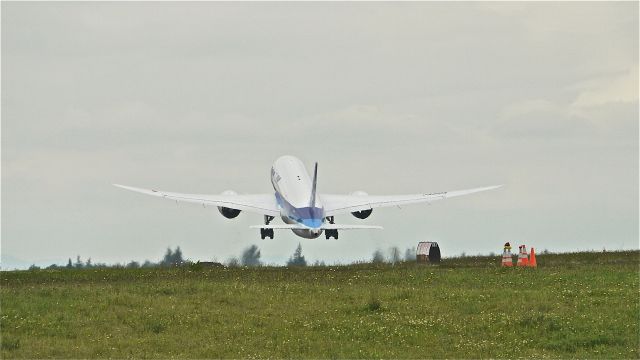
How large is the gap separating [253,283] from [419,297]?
25.8 feet

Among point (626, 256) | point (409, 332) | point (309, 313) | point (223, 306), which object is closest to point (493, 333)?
point (409, 332)

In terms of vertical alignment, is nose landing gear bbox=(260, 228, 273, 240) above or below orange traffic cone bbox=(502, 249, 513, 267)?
above

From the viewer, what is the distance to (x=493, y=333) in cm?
3088

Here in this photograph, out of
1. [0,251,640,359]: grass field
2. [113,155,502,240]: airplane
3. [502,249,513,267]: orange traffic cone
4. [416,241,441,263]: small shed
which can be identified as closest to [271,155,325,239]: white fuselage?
[113,155,502,240]: airplane

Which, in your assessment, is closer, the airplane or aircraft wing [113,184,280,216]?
the airplane

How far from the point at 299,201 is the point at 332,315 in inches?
1867

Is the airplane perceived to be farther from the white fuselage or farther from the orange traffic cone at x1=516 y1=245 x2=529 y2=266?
the orange traffic cone at x1=516 y1=245 x2=529 y2=266

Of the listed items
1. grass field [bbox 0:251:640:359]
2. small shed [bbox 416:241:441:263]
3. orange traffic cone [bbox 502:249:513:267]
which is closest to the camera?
grass field [bbox 0:251:640:359]

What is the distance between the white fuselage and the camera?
253 ft

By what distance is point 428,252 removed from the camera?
57438mm

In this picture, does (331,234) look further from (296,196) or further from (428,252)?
(428,252)

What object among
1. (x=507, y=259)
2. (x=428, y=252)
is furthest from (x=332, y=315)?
(x=428, y=252)

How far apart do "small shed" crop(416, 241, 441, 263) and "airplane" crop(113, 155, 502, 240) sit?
1867cm

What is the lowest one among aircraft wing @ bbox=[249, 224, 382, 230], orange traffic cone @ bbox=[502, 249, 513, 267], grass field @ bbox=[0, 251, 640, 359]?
grass field @ bbox=[0, 251, 640, 359]
